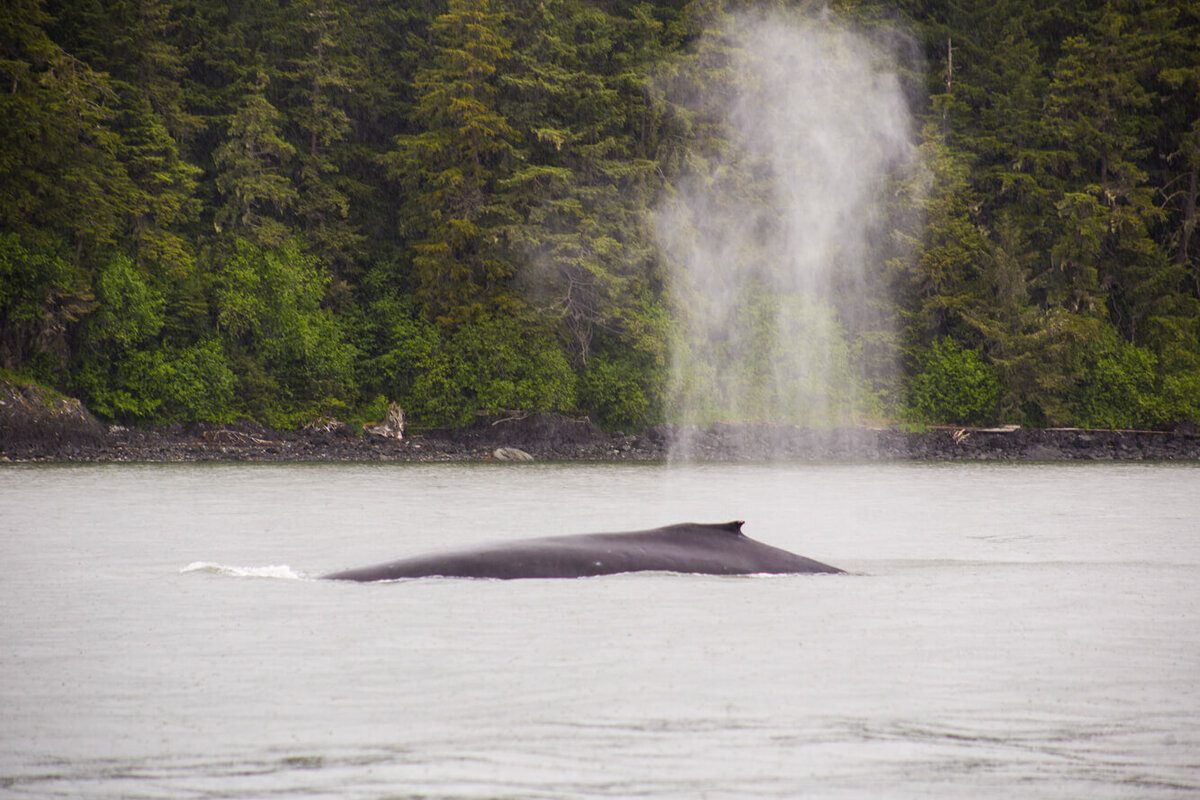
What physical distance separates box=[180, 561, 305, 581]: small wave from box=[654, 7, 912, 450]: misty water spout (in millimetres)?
41310

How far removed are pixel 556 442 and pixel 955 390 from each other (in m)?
19.0

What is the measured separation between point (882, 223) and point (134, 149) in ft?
112

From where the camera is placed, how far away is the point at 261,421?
50.4 m

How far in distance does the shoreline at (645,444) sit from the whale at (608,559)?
31776 millimetres

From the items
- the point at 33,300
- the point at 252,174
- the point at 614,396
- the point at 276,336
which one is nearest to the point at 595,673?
the point at 33,300

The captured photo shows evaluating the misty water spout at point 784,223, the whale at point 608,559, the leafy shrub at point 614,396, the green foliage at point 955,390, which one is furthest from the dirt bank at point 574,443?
the whale at point 608,559

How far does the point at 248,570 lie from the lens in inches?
532

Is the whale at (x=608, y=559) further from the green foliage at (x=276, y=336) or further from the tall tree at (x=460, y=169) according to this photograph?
the tall tree at (x=460, y=169)

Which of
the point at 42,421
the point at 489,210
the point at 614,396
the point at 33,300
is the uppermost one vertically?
the point at 489,210

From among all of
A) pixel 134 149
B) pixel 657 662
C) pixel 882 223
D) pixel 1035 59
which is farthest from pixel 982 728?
pixel 1035 59

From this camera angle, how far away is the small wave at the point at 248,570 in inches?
515

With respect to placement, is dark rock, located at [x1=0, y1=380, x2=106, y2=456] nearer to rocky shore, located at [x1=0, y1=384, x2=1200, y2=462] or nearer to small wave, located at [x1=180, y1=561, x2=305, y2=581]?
rocky shore, located at [x1=0, y1=384, x2=1200, y2=462]

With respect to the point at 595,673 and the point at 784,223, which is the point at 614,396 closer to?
the point at 784,223

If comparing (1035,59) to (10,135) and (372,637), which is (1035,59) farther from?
(372,637)
